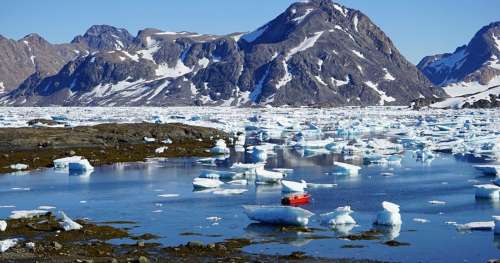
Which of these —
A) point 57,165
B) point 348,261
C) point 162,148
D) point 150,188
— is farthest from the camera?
point 162,148

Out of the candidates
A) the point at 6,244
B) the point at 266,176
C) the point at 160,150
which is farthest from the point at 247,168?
the point at 6,244

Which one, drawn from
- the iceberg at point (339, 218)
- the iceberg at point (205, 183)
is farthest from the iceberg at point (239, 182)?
the iceberg at point (339, 218)

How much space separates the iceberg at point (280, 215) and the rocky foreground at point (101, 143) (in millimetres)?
A: 19994

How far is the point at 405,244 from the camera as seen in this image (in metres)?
18.9

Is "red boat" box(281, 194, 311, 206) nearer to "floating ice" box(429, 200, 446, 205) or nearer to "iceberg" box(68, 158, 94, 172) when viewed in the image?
"floating ice" box(429, 200, 446, 205)

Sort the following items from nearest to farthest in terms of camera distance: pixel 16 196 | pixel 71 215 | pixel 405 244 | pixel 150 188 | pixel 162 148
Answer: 1. pixel 405 244
2. pixel 71 215
3. pixel 16 196
4. pixel 150 188
5. pixel 162 148

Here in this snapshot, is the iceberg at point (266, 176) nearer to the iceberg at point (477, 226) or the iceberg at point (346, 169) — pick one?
the iceberg at point (346, 169)

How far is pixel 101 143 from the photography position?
5244 centimetres

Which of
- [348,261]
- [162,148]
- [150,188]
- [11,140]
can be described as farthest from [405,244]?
[11,140]

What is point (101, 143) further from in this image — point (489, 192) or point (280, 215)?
point (280, 215)

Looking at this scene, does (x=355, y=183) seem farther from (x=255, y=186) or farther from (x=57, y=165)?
(x=57, y=165)

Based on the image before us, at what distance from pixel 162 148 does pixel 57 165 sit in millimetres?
9646

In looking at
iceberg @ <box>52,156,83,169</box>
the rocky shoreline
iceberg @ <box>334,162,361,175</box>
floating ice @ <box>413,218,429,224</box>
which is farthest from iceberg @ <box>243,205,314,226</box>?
iceberg @ <box>52,156,83,169</box>

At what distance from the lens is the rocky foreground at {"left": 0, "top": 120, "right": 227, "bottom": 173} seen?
1698 inches
